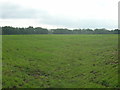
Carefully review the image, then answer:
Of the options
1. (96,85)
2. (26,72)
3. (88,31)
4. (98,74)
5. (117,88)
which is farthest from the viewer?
(88,31)

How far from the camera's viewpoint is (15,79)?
69.3 feet

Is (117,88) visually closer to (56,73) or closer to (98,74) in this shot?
(98,74)

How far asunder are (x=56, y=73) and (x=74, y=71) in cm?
238

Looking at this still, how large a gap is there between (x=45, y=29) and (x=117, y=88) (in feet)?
416

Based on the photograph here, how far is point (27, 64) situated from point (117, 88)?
1455 cm

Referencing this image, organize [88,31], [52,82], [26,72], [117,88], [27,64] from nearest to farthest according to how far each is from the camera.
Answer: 1. [117,88]
2. [52,82]
3. [26,72]
4. [27,64]
5. [88,31]

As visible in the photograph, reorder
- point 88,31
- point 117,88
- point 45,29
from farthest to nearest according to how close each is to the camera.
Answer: point 88,31 → point 45,29 → point 117,88

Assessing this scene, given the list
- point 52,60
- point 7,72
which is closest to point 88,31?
point 52,60

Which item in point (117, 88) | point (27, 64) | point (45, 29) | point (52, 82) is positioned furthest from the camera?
point (45, 29)

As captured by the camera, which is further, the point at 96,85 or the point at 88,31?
the point at 88,31

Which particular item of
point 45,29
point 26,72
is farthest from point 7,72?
point 45,29

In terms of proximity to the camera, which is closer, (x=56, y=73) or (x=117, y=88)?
(x=117, y=88)

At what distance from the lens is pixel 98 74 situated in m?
23.2

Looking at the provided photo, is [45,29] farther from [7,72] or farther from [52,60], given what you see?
[7,72]
